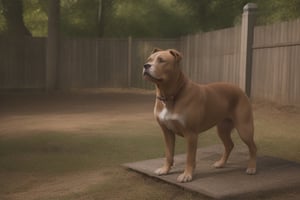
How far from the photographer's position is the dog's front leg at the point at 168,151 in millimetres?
4223

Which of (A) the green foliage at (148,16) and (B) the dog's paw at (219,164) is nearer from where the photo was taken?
(B) the dog's paw at (219,164)

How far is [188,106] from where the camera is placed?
3.99m

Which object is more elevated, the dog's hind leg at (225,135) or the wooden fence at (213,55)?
the wooden fence at (213,55)

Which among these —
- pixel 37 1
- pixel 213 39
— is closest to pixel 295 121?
pixel 213 39

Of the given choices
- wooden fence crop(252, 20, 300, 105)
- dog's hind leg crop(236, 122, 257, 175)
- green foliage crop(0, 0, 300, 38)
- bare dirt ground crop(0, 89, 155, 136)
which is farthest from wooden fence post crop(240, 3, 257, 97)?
green foliage crop(0, 0, 300, 38)

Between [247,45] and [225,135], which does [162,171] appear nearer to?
[225,135]

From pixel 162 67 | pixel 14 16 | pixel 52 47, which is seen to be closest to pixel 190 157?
pixel 162 67

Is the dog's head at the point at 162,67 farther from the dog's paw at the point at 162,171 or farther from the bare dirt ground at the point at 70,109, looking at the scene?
the bare dirt ground at the point at 70,109

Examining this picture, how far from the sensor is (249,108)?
4.38 meters

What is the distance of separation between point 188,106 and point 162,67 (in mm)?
419

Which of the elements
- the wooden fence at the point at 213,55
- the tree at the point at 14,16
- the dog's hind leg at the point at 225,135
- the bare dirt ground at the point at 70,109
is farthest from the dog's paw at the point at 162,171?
the tree at the point at 14,16

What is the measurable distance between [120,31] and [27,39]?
15.6 feet

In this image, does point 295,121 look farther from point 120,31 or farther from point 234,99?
point 120,31

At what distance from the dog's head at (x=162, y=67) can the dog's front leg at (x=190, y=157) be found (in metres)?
0.56
